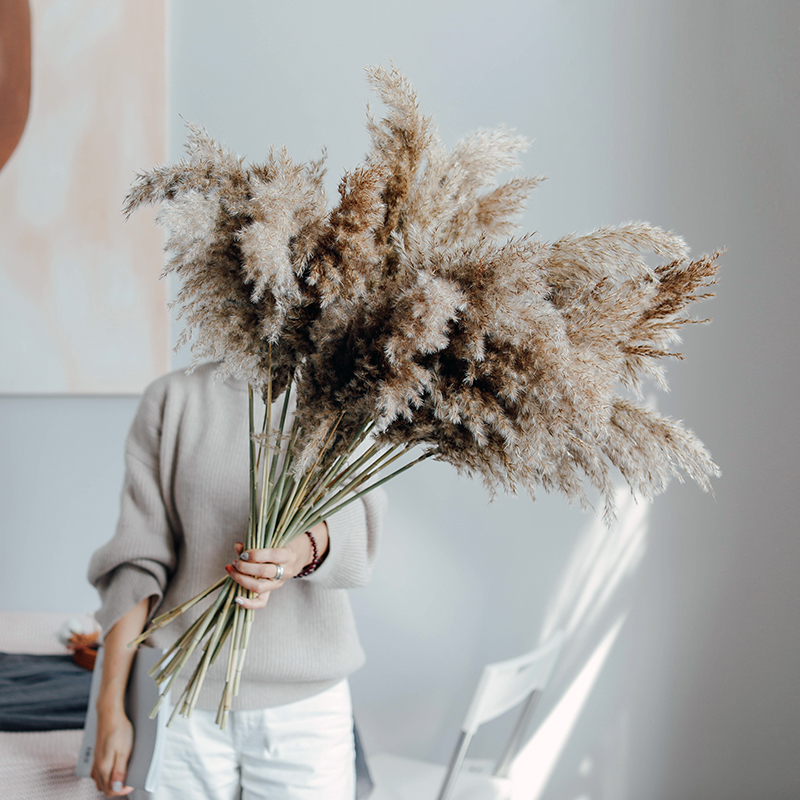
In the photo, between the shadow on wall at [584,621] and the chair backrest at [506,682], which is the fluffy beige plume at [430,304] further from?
the shadow on wall at [584,621]

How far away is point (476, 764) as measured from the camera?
1.51 metres

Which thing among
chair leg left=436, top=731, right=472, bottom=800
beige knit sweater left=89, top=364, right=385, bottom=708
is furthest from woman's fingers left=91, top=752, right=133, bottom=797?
chair leg left=436, top=731, right=472, bottom=800

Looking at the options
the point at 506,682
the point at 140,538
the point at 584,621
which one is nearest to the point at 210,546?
the point at 140,538

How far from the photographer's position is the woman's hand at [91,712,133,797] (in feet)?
2.95

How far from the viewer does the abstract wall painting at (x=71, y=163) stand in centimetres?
167

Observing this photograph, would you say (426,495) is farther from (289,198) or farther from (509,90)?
(289,198)

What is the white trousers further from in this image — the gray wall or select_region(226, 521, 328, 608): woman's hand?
the gray wall

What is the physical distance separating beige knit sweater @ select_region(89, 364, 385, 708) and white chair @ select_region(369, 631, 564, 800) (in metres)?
0.26

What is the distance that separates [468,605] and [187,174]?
1.39 m

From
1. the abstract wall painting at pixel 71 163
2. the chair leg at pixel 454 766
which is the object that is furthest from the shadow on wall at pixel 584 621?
the abstract wall painting at pixel 71 163

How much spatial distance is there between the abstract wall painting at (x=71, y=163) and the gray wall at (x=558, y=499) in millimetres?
A: 92

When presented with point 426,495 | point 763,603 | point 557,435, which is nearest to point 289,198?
point 557,435

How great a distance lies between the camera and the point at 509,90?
1.65 metres

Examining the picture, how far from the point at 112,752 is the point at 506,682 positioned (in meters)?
0.66
